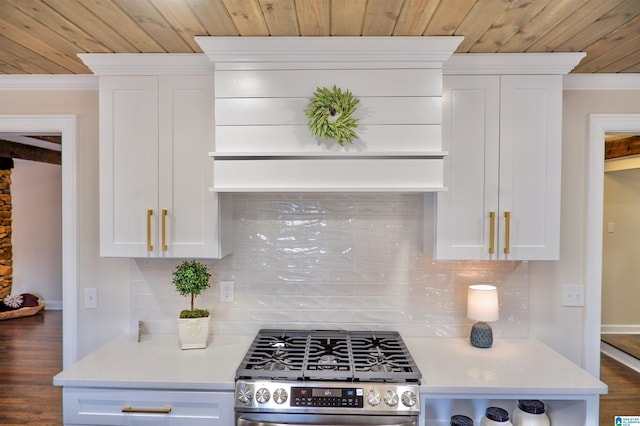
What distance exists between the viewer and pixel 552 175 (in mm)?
2041

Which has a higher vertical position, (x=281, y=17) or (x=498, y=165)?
(x=281, y=17)

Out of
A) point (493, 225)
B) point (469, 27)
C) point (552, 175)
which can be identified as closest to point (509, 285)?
point (493, 225)

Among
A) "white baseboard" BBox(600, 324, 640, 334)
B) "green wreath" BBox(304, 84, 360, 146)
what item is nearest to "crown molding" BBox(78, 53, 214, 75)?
"green wreath" BBox(304, 84, 360, 146)

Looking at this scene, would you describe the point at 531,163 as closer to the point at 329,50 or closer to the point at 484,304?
the point at 484,304

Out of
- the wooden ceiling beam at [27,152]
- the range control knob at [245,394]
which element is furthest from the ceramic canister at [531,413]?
the wooden ceiling beam at [27,152]

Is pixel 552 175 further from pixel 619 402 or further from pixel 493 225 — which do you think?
pixel 619 402

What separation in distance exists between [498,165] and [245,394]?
5.30 feet

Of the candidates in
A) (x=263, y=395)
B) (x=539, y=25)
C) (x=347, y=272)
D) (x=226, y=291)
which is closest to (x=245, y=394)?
(x=263, y=395)

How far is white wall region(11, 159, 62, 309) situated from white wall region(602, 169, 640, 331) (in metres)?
8.00

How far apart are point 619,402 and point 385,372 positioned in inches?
103

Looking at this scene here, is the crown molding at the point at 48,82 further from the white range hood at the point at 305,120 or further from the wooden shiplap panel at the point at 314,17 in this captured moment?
the wooden shiplap panel at the point at 314,17

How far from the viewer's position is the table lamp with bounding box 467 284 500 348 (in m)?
2.11

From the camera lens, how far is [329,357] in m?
1.95

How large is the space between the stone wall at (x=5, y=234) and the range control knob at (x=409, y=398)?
7.02 meters
